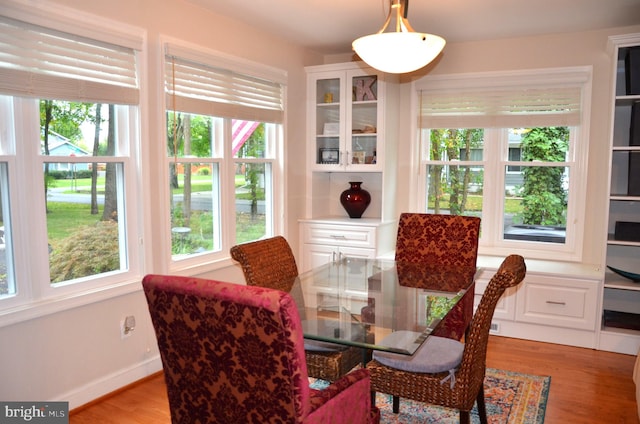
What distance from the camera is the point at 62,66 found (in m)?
2.57

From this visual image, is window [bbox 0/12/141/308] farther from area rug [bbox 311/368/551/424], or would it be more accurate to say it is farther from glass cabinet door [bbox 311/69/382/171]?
glass cabinet door [bbox 311/69/382/171]

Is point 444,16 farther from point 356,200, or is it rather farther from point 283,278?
point 283,278

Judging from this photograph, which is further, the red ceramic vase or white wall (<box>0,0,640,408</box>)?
the red ceramic vase

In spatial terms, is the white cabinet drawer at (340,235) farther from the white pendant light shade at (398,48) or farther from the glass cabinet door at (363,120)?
the white pendant light shade at (398,48)

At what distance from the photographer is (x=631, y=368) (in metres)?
3.37

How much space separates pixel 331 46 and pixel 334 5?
1.19 m

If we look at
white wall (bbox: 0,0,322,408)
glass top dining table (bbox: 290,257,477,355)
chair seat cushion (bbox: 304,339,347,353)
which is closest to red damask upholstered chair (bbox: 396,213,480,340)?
glass top dining table (bbox: 290,257,477,355)

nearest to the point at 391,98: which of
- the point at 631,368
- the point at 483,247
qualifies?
the point at 483,247

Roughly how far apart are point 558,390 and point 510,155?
2.05 m

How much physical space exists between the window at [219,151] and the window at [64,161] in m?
0.35

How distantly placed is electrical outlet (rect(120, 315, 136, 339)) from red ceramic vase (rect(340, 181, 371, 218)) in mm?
2209

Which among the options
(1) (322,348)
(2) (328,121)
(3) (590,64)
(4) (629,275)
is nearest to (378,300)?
(1) (322,348)

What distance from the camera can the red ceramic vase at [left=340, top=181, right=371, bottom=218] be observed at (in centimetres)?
459

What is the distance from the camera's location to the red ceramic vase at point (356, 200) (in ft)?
15.1
